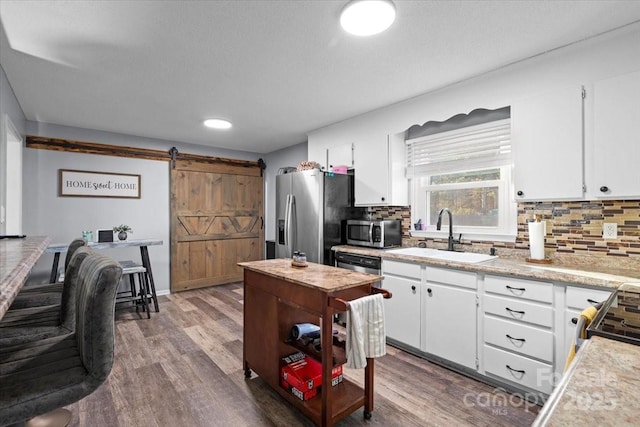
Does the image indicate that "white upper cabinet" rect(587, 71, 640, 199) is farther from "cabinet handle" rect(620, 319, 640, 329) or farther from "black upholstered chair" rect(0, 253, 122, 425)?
"black upholstered chair" rect(0, 253, 122, 425)

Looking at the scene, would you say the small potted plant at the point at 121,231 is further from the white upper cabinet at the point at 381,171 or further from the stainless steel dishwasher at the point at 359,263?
the white upper cabinet at the point at 381,171

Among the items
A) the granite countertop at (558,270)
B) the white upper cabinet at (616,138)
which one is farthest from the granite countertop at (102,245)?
the white upper cabinet at (616,138)

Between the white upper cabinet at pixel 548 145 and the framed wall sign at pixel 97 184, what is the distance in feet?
15.4

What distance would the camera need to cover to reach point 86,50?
2166mm

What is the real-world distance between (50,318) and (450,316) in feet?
8.33

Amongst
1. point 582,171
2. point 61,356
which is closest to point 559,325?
point 582,171

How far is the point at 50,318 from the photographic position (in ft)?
5.08

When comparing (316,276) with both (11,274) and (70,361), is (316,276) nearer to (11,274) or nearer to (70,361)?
(70,361)

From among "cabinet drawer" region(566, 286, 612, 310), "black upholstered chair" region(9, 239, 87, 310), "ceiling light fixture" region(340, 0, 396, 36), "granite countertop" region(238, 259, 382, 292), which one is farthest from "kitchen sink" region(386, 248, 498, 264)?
"black upholstered chair" region(9, 239, 87, 310)

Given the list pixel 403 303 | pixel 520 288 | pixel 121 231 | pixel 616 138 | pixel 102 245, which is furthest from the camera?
pixel 121 231

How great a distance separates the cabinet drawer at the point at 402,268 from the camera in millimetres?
2670

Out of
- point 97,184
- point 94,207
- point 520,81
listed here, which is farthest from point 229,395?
point 97,184

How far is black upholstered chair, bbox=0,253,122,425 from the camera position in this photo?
0.96 m

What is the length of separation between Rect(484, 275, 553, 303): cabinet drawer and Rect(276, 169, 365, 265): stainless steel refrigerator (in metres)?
1.69
